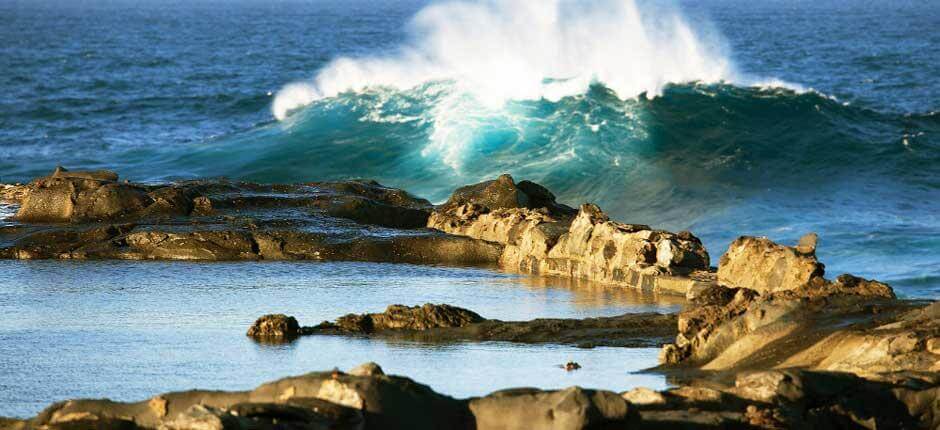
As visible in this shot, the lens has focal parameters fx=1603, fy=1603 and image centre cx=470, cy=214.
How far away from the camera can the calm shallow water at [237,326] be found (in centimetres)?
1149

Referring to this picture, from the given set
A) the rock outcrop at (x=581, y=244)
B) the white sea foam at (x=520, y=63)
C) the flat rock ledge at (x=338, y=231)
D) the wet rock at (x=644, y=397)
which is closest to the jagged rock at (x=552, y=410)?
the wet rock at (x=644, y=397)

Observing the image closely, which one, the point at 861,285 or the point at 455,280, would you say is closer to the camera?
the point at 861,285

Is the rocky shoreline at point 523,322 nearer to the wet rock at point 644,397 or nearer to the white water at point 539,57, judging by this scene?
the wet rock at point 644,397

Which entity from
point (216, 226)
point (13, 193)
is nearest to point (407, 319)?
point (216, 226)

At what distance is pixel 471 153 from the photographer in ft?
108

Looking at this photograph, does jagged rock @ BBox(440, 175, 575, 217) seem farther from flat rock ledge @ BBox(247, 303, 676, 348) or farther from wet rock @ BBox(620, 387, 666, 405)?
wet rock @ BBox(620, 387, 666, 405)

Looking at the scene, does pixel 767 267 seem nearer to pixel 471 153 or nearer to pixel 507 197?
pixel 507 197

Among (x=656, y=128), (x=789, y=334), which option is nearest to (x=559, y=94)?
(x=656, y=128)

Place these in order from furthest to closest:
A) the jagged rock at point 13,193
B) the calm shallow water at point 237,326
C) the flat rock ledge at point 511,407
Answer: the jagged rock at point 13,193
the calm shallow water at point 237,326
the flat rock ledge at point 511,407

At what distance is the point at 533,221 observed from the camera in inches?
732

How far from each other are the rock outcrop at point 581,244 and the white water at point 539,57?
52.8 feet

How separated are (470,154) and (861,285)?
67.3 feet

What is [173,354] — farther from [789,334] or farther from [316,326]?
[789,334]

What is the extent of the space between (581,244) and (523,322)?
12.6ft
